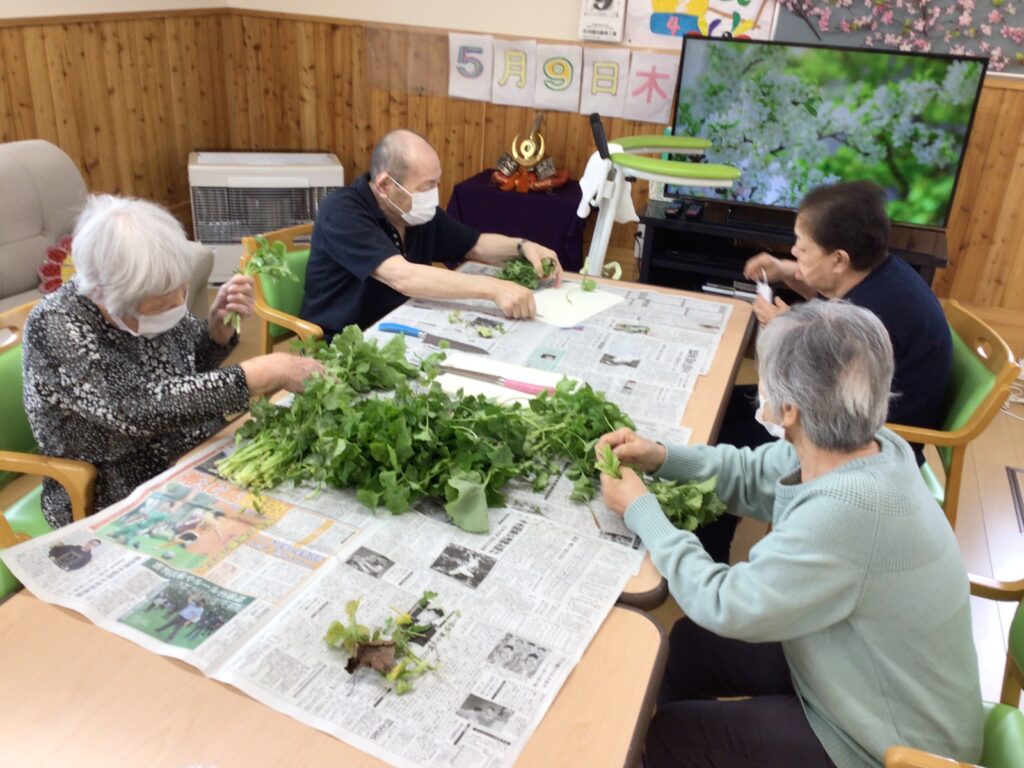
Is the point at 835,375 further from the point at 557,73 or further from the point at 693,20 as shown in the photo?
the point at 557,73

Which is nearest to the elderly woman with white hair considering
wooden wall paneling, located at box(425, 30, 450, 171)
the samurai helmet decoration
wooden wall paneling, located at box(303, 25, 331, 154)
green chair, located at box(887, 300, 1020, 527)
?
green chair, located at box(887, 300, 1020, 527)

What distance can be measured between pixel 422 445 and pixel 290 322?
4.00ft

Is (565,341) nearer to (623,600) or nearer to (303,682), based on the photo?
(623,600)

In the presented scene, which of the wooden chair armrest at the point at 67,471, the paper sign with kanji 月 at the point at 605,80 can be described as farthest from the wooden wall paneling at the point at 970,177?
the wooden chair armrest at the point at 67,471

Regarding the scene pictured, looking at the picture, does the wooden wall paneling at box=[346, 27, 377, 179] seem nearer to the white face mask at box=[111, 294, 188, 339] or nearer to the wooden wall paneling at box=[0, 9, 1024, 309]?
the wooden wall paneling at box=[0, 9, 1024, 309]

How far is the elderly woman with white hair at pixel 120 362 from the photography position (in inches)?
63.4

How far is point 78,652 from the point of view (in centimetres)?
116

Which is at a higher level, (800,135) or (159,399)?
(800,135)

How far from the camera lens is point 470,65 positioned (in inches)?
193

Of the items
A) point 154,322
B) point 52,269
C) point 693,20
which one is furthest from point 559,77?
point 154,322

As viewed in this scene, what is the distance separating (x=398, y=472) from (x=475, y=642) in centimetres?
39

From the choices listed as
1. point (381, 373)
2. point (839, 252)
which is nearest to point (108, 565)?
point (381, 373)

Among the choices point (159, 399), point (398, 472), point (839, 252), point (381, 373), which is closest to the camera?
point (398, 472)

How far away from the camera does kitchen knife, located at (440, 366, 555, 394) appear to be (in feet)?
6.40
